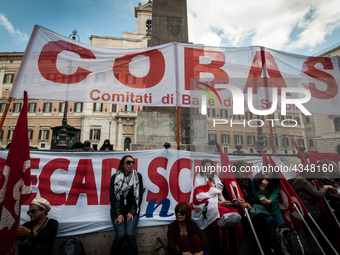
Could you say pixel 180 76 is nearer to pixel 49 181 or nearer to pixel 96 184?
pixel 96 184

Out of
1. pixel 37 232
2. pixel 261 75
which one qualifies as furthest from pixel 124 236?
pixel 261 75

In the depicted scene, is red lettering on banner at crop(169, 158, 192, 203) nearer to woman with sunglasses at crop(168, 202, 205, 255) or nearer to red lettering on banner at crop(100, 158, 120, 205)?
woman with sunglasses at crop(168, 202, 205, 255)

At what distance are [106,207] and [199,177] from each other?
178cm

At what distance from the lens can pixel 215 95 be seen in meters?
4.23

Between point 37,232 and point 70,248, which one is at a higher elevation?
point 37,232

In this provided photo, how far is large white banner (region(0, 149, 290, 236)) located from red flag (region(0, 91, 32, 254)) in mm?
953

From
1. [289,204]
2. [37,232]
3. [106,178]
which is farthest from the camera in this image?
[106,178]

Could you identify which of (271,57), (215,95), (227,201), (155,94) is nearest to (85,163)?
(155,94)

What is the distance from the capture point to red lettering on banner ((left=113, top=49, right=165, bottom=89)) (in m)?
4.14

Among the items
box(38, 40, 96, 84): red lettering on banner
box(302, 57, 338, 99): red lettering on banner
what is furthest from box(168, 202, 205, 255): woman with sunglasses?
box(302, 57, 338, 99): red lettering on banner

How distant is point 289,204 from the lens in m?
3.19

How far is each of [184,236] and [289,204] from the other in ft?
5.89

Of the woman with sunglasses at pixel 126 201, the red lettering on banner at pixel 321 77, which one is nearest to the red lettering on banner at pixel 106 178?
the woman with sunglasses at pixel 126 201

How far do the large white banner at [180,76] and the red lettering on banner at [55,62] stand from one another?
2 cm
